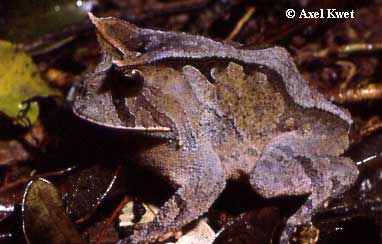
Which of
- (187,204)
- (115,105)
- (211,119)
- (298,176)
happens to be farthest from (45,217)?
(298,176)

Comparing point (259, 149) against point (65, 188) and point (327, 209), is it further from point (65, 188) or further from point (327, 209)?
point (65, 188)

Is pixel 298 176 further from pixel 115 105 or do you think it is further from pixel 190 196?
pixel 115 105

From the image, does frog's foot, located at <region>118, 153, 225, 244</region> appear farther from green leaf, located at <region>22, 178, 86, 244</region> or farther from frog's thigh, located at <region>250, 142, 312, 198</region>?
green leaf, located at <region>22, 178, 86, 244</region>

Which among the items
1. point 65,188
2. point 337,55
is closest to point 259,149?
point 65,188

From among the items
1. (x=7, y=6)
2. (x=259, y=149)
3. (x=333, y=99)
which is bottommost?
(x=259, y=149)

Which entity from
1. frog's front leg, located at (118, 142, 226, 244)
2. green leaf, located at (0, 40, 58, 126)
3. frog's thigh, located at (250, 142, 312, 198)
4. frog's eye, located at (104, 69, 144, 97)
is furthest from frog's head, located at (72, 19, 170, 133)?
green leaf, located at (0, 40, 58, 126)

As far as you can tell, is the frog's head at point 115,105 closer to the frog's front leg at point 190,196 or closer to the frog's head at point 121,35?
the frog's head at point 121,35
